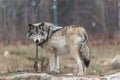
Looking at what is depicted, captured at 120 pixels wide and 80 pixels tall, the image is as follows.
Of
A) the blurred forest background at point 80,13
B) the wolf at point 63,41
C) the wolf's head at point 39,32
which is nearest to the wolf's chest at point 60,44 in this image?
the wolf at point 63,41

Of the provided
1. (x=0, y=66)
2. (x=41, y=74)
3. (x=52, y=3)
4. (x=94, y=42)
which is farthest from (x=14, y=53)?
(x=41, y=74)

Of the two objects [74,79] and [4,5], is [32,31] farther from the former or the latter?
[4,5]

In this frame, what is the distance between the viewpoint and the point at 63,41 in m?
11.4

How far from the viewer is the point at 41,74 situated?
1072 centimetres

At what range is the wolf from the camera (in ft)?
37.0

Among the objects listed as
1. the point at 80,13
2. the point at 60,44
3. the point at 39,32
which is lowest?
the point at 60,44

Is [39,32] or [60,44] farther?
[60,44]

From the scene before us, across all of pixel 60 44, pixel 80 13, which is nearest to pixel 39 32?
pixel 60 44

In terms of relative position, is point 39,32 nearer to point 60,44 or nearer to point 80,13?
point 60,44

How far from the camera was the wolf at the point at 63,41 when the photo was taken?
11.3 meters

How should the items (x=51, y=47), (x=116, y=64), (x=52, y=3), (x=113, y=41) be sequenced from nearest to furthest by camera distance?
(x=51, y=47) → (x=116, y=64) → (x=113, y=41) → (x=52, y=3)

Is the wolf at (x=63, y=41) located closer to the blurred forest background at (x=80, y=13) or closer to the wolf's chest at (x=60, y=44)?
the wolf's chest at (x=60, y=44)

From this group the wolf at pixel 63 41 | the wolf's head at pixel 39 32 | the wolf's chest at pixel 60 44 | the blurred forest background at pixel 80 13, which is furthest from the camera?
the blurred forest background at pixel 80 13

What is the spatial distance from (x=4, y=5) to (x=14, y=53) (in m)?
12.2
